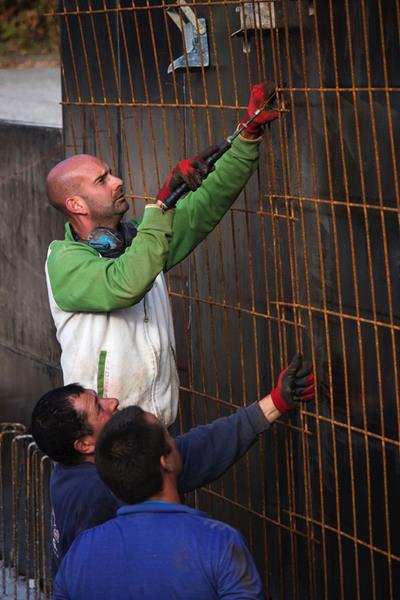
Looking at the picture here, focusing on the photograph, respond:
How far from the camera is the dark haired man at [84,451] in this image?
404 centimetres

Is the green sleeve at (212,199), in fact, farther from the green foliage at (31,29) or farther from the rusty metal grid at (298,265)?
the green foliage at (31,29)

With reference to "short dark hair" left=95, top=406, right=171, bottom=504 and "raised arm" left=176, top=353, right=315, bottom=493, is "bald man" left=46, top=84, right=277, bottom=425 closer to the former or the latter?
"raised arm" left=176, top=353, right=315, bottom=493

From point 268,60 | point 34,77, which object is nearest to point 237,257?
point 268,60

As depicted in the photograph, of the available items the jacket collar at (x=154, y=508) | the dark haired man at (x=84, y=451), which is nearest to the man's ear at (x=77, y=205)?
the dark haired man at (x=84, y=451)

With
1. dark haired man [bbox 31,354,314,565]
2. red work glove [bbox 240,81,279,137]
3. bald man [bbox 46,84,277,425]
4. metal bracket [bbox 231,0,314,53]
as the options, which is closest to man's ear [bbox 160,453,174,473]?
dark haired man [bbox 31,354,314,565]

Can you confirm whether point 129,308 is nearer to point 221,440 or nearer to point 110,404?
point 110,404

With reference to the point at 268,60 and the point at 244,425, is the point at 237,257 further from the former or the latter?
the point at 244,425

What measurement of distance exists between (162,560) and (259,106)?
2.10m

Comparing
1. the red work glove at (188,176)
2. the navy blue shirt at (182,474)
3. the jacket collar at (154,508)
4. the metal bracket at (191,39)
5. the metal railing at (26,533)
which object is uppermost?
the metal bracket at (191,39)

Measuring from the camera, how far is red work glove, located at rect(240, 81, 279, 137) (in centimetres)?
468

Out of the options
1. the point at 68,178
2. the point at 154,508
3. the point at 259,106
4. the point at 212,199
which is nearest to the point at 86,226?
the point at 68,178

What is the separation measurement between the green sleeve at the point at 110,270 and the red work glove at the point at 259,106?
525 millimetres

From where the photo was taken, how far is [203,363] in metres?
5.88

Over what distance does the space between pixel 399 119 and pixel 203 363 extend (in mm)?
2012
